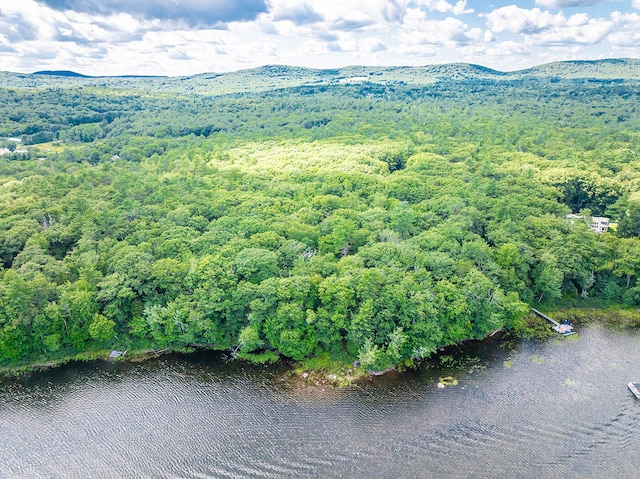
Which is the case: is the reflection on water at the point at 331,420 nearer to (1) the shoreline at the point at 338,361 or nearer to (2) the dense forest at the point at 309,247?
(1) the shoreline at the point at 338,361

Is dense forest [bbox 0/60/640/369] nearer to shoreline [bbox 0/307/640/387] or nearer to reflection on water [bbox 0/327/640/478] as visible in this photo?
shoreline [bbox 0/307/640/387]

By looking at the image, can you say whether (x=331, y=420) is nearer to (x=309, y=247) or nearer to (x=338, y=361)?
A: (x=338, y=361)

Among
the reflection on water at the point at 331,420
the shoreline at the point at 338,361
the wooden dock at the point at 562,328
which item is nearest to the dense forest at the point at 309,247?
the shoreline at the point at 338,361

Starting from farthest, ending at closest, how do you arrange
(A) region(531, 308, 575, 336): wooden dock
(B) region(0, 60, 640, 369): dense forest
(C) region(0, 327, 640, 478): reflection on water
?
1. (A) region(531, 308, 575, 336): wooden dock
2. (B) region(0, 60, 640, 369): dense forest
3. (C) region(0, 327, 640, 478): reflection on water

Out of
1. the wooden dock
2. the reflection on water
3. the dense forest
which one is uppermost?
the dense forest

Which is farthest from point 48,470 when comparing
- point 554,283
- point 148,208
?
point 554,283

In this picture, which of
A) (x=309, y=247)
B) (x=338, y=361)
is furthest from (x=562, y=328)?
(x=309, y=247)

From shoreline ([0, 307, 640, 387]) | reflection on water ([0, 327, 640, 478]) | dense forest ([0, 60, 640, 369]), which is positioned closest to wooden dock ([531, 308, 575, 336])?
shoreline ([0, 307, 640, 387])

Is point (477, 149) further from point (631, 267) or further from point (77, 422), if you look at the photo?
point (77, 422)
